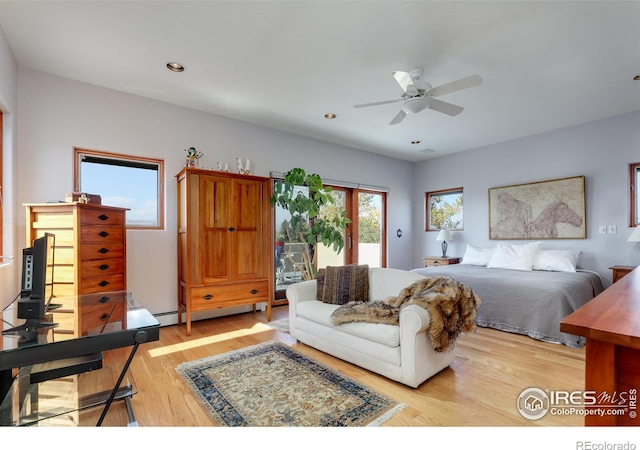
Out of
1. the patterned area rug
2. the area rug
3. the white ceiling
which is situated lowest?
the patterned area rug

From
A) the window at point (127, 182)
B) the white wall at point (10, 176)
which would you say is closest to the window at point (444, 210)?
the window at point (127, 182)

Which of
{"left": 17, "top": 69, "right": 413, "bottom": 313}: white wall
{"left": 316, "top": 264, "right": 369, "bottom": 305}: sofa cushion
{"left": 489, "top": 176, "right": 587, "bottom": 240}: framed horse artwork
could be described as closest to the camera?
{"left": 17, "top": 69, "right": 413, "bottom": 313}: white wall

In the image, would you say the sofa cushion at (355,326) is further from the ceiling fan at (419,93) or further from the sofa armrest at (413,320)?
the ceiling fan at (419,93)

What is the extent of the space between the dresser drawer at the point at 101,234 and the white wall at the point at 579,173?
5267 mm

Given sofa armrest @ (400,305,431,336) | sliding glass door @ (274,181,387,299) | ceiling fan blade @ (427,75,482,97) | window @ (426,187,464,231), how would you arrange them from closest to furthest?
sofa armrest @ (400,305,431,336), ceiling fan blade @ (427,75,482,97), sliding glass door @ (274,181,387,299), window @ (426,187,464,231)

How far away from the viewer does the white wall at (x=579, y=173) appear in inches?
155

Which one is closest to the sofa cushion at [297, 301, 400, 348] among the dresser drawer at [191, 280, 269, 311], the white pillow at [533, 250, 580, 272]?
the dresser drawer at [191, 280, 269, 311]

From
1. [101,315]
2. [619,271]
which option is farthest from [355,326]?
[619,271]

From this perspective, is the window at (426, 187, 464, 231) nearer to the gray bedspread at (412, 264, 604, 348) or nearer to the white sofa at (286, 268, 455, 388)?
the gray bedspread at (412, 264, 604, 348)

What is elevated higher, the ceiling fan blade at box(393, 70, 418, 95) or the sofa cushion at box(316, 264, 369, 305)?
the ceiling fan blade at box(393, 70, 418, 95)

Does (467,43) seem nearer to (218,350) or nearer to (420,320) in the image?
(420,320)

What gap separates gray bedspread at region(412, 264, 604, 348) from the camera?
3010mm

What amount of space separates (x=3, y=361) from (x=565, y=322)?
78.0 inches

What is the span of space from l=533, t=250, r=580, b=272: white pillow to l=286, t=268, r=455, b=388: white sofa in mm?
2413
